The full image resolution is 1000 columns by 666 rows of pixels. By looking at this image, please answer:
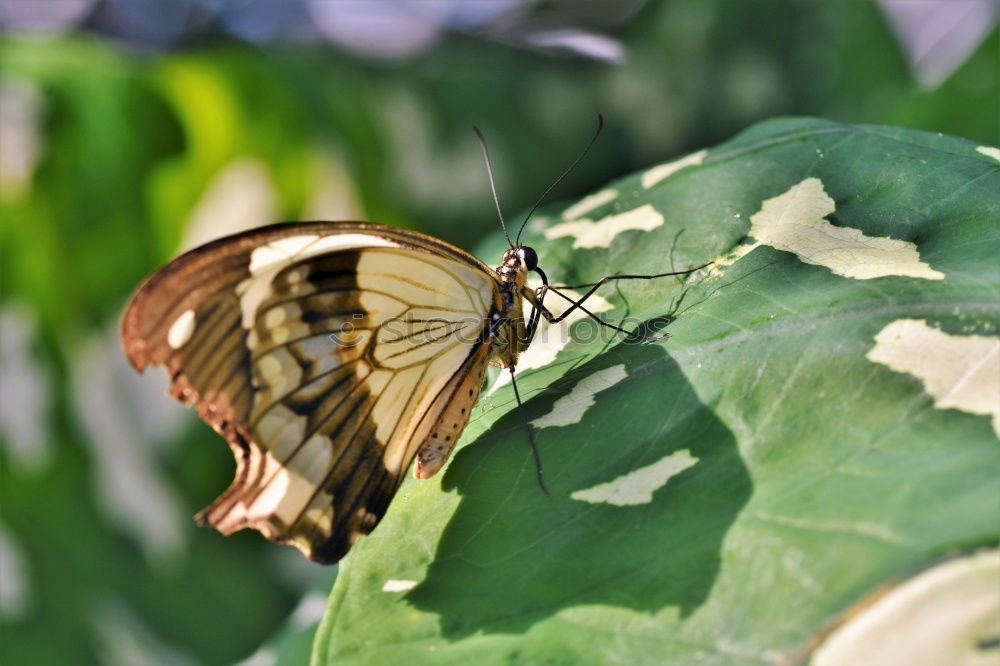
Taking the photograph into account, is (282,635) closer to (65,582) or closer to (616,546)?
(65,582)

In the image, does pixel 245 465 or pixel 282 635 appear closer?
pixel 245 465

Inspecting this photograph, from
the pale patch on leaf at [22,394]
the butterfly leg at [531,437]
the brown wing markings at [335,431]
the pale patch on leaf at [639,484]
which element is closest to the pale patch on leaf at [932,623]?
the pale patch on leaf at [639,484]

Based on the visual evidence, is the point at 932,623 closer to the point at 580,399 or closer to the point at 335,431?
the point at 580,399

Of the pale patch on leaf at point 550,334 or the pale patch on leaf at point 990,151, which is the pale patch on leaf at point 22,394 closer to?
the pale patch on leaf at point 550,334

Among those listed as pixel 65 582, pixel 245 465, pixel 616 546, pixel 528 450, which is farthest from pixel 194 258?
pixel 65 582

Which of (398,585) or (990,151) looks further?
(990,151)

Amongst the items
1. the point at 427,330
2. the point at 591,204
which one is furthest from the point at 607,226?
the point at 427,330

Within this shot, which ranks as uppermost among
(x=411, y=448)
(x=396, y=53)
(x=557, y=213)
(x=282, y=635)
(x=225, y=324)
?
(x=396, y=53)
